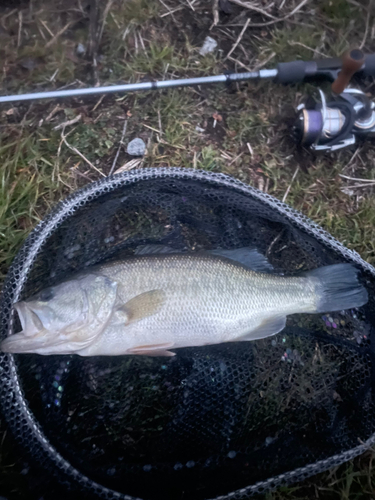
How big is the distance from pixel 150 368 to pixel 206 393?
357 mm

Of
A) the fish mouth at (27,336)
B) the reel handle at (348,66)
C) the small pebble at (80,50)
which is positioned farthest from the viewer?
the small pebble at (80,50)

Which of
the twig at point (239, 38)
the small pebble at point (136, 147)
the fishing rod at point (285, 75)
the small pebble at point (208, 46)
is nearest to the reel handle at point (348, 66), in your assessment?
the fishing rod at point (285, 75)

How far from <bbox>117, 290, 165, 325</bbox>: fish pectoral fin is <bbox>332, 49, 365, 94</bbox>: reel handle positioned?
182 centimetres

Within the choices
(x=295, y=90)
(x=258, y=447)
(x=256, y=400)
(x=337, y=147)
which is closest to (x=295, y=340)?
(x=256, y=400)

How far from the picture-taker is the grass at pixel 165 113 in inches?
109

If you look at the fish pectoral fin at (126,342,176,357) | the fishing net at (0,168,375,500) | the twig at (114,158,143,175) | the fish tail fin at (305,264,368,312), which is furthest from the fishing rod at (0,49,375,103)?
the fish pectoral fin at (126,342,176,357)

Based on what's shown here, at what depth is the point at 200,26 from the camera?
10.0ft

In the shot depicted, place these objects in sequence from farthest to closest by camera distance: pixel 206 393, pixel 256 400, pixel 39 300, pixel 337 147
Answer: pixel 337 147 < pixel 256 400 < pixel 206 393 < pixel 39 300

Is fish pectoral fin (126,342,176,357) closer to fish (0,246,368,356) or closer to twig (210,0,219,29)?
fish (0,246,368,356)

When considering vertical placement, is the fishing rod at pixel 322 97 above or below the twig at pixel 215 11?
below

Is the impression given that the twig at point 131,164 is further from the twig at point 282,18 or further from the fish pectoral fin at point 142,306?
the twig at point 282,18

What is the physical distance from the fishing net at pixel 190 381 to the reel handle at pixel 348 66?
0.95 meters

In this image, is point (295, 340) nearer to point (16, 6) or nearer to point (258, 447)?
point (258, 447)

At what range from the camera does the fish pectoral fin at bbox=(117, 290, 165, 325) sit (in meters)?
1.93
